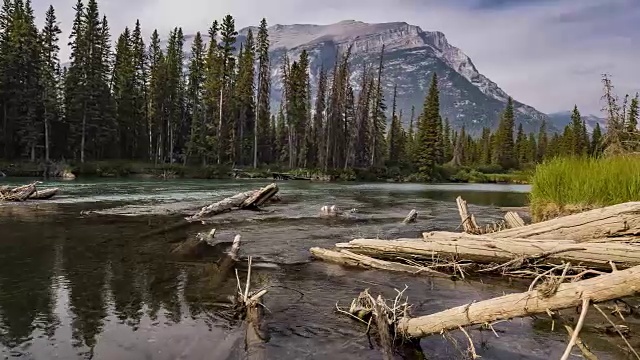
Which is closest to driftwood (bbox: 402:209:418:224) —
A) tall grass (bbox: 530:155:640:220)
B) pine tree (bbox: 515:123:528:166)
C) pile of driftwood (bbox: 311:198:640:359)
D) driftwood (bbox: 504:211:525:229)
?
tall grass (bbox: 530:155:640:220)

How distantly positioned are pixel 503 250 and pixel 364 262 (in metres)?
2.89

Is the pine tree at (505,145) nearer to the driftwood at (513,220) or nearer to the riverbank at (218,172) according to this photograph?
the riverbank at (218,172)

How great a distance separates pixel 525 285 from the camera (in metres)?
9.05

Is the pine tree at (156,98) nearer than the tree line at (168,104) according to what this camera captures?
No

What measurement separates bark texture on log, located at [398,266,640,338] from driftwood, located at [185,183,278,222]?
571 inches

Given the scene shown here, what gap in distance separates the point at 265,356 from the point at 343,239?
28.4 feet

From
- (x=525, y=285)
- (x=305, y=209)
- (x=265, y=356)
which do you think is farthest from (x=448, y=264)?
(x=305, y=209)

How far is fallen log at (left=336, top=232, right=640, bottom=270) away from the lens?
829 centimetres

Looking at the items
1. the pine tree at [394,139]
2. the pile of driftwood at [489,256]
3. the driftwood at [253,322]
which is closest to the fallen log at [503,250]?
the pile of driftwood at [489,256]

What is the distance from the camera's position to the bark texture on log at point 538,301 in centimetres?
384

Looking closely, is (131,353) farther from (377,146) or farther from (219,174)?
(377,146)

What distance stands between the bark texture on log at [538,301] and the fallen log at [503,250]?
14.8 feet

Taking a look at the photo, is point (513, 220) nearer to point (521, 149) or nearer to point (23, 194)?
point (23, 194)

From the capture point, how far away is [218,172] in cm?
5709
